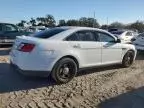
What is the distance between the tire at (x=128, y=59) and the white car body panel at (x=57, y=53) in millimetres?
968

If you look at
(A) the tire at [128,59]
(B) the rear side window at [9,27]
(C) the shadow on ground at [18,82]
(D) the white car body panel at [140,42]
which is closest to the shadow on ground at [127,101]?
(C) the shadow on ground at [18,82]

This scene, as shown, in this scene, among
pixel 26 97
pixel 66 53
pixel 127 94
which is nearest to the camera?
pixel 26 97

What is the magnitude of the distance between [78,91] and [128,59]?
367 cm

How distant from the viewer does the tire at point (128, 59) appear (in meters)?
9.22

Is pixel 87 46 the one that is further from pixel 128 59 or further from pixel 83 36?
pixel 128 59

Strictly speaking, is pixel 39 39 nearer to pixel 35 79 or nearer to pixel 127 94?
pixel 35 79

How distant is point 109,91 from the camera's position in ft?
21.6

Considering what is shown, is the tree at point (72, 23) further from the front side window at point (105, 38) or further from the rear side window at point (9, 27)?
the front side window at point (105, 38)

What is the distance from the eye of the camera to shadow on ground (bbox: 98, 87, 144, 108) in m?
5.69

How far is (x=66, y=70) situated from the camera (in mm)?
7035

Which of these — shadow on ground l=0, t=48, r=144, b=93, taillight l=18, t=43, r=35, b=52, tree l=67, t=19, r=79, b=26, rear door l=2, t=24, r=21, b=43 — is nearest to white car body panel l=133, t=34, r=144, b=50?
shadow on ground l=0, t=48, r=144, b=93

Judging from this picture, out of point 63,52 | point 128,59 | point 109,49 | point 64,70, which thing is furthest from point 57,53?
point 128,59

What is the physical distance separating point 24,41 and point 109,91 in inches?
103

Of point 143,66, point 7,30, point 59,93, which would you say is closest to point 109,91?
point 59,93
